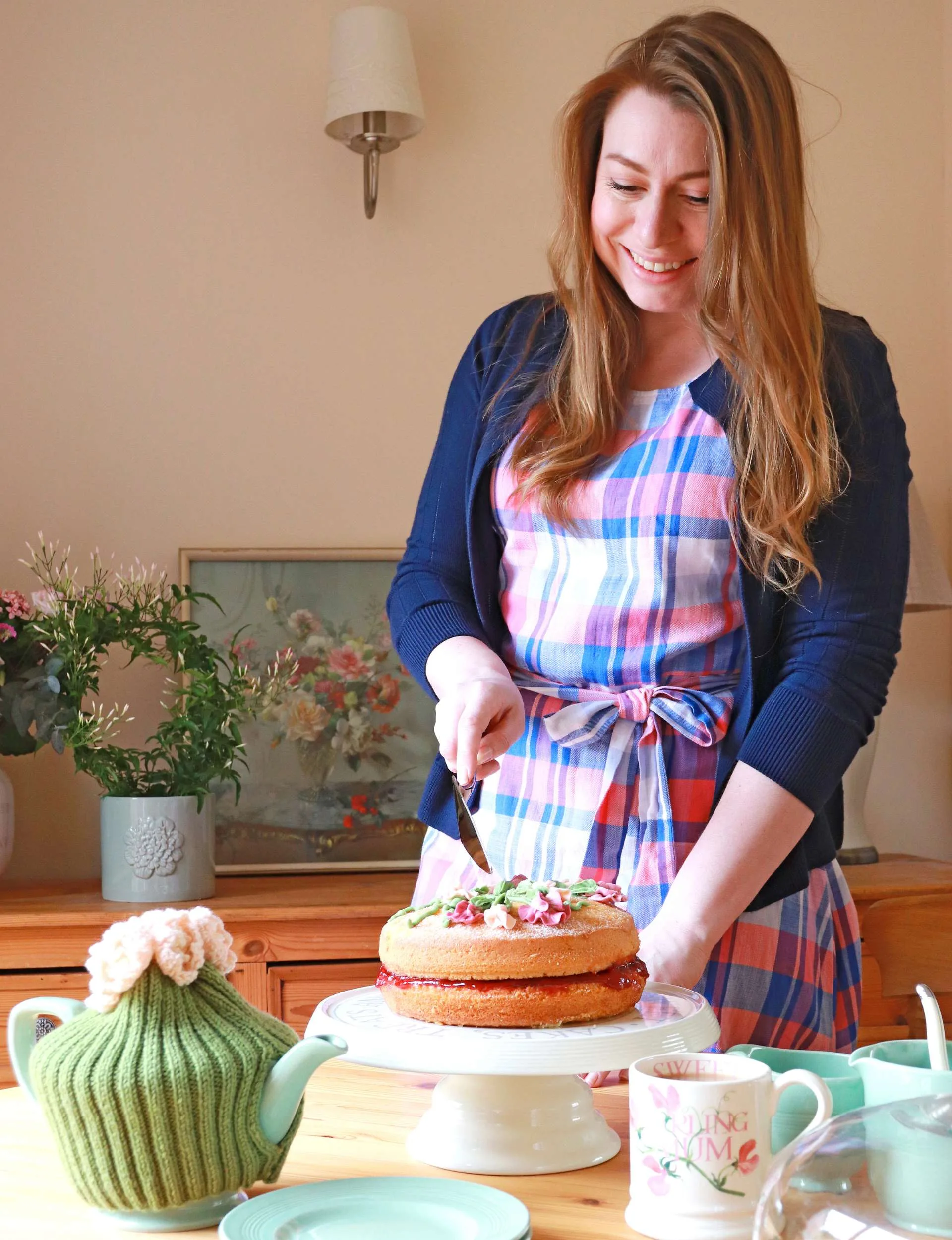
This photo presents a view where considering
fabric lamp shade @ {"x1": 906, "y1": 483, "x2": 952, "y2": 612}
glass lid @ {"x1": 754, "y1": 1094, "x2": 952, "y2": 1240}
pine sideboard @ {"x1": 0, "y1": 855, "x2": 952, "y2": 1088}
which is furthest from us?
fabric lamp shade @ {"x1": 906, "y1": 483, "x2": 952, "y2": 612}

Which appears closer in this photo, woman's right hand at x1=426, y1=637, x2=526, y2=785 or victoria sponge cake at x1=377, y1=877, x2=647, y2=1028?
victoria sponge cake at x1=377, y1=877, x2=647, y2=1028

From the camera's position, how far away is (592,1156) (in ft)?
2.53

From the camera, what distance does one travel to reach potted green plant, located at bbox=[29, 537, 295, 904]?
211cm

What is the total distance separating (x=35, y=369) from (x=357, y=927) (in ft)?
3.91

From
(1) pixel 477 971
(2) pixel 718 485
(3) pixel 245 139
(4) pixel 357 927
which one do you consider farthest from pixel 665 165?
(3) pixel 245 139

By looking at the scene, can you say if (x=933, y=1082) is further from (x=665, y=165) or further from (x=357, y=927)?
(x=357, y=927)

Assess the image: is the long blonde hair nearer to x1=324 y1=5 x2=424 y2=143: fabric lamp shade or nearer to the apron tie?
the apron tie

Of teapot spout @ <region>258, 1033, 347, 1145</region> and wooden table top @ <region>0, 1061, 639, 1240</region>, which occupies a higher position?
teapot spout @ <region>258, 1033, 347, 1145</region>

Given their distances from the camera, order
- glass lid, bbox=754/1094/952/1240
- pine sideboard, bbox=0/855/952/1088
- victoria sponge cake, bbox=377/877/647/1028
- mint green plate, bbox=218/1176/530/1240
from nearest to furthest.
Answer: glass lid, bbox=754/1094/952/1240
mint green plate, bbox=218/1176/530/1240
victoria sponge cake, bbox=377/877/647/1028
pine sideboard, bbox=0/855/952/1088

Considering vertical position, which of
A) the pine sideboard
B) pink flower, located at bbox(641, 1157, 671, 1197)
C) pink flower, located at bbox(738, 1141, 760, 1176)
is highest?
pink flower, located at bbox(738, 1141, 760, 1176)

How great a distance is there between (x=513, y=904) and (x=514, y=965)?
6cm

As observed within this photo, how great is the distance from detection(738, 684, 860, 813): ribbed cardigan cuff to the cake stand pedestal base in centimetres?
37

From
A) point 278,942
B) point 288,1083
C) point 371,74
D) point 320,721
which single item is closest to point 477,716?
point 288,1083

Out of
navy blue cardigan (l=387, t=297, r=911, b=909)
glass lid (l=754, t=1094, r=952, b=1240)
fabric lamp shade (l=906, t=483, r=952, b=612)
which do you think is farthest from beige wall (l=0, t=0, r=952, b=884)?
glass lid (l=754, t=1094, r=952, b=1240)
